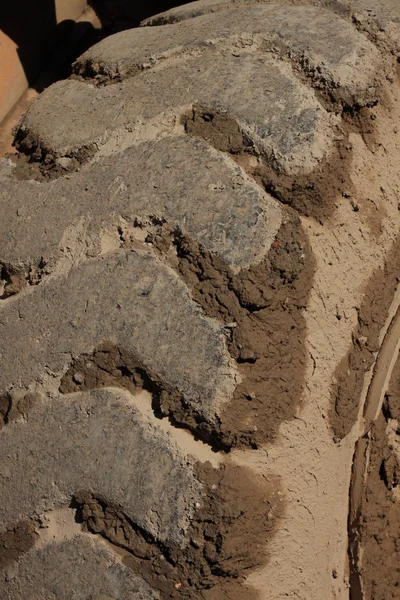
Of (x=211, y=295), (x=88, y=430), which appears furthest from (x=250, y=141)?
(x=88, y=430)

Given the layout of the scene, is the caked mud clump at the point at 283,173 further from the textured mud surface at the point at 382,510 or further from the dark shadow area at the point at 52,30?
the dark shadow area at the point at 52,30

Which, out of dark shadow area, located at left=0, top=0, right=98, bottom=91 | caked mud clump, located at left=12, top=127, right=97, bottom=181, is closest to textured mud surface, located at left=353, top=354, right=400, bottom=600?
caked mud clump, located at left=12, top=127, right=97, bottom=181

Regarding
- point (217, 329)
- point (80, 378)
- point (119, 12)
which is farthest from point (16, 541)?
point (119, 12)

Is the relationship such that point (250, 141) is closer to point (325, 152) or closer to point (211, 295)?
point (325, 152)

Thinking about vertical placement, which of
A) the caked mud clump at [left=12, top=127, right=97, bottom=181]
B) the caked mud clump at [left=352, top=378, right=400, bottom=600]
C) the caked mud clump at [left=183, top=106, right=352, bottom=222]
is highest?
the caked mud clump at [left=12, top=127, right=97, bottom=181]

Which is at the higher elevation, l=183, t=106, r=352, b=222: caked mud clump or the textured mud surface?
l=183, t=106, r=352, b=222: caked mud clump

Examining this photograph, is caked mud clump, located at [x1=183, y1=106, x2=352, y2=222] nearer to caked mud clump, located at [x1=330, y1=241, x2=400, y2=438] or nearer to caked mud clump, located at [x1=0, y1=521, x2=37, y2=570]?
caked mud clump, located at [x1=330, y1=241, x2=400, y2=438]

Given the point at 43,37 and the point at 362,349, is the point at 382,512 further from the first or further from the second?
the point at 43,37

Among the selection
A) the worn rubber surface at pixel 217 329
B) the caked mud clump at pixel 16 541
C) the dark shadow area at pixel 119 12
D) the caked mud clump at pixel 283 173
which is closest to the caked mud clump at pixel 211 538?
the worn rubber surface at pixel 217 329
